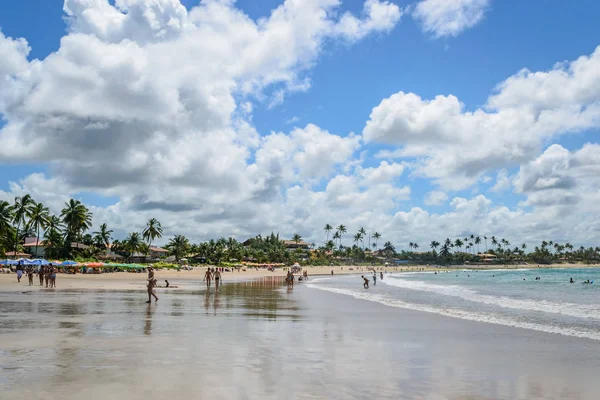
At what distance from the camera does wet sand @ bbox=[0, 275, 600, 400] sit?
8.68 meters

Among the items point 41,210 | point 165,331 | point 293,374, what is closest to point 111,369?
point 293,374

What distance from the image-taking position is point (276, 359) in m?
11.4

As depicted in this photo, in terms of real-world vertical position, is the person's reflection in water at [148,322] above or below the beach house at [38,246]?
below

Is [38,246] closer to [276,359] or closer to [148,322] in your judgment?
Answer: [148,322]

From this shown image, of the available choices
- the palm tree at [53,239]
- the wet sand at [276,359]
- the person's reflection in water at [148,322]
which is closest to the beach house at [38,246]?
the palm tree at [53,239]

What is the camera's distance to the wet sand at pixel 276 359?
28.5 ft

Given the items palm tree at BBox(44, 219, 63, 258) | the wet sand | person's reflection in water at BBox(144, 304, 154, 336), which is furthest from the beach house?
the wet sand

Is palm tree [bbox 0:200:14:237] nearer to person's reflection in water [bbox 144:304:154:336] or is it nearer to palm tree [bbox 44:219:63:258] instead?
palm tree [bbox 44:219:63:258]

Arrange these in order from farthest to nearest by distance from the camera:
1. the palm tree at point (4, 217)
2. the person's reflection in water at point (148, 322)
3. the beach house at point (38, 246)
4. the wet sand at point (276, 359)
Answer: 1. the beach house at point (38, 246)
2. the palm tree at point (4, 217)
3. the person's reflection in water at point (148, 322)
4. the wet sand at point (276, 359)

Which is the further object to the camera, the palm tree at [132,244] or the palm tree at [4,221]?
the palm tree at [132,244]

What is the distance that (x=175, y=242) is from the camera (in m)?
141

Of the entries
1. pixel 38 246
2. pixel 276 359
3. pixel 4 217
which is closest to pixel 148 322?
pixel 276 359

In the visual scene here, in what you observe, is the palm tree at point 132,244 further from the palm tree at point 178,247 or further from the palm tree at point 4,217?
the palm tree at point 4,217

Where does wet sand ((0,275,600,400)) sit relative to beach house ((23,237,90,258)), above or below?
below
